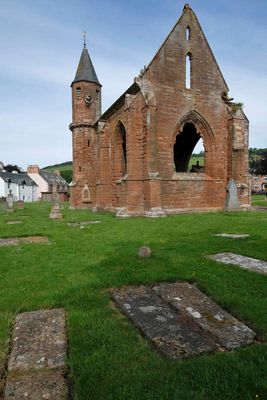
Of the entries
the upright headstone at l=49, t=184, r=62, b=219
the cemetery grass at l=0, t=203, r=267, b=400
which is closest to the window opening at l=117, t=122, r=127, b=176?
the upright headstone at l=49, t=184, r=62, b=219

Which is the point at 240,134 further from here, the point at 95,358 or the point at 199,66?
the point at 95,358

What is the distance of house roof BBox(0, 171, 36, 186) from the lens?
64.8m

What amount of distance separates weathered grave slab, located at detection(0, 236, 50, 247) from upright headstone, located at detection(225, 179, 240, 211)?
1241 cm

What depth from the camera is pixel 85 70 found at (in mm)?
27625

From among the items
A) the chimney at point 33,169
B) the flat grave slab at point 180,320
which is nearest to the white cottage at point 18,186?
the chimney at point 33,169

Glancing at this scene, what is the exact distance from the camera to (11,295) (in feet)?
15.5

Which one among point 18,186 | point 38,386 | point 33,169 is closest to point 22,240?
point 38,386

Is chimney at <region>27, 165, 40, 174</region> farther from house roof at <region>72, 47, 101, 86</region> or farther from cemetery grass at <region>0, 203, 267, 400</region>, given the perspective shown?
cemetery grass at <region>0, 203, 267, 400</region>

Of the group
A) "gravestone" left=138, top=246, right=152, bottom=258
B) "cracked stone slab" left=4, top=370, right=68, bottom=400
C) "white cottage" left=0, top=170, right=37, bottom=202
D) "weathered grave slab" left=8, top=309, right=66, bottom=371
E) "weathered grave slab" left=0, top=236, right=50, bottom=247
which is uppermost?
"white cottage" left=0, top=170, right=37, bottom=202

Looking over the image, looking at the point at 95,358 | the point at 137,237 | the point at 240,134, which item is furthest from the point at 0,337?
the point at 240,134

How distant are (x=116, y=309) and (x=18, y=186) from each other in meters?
69.1

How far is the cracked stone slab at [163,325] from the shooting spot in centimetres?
314

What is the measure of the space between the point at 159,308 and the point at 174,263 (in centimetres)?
220

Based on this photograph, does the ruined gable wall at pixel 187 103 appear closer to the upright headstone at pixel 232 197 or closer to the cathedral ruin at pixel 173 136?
the cathedral ruin at pixel 173 136
